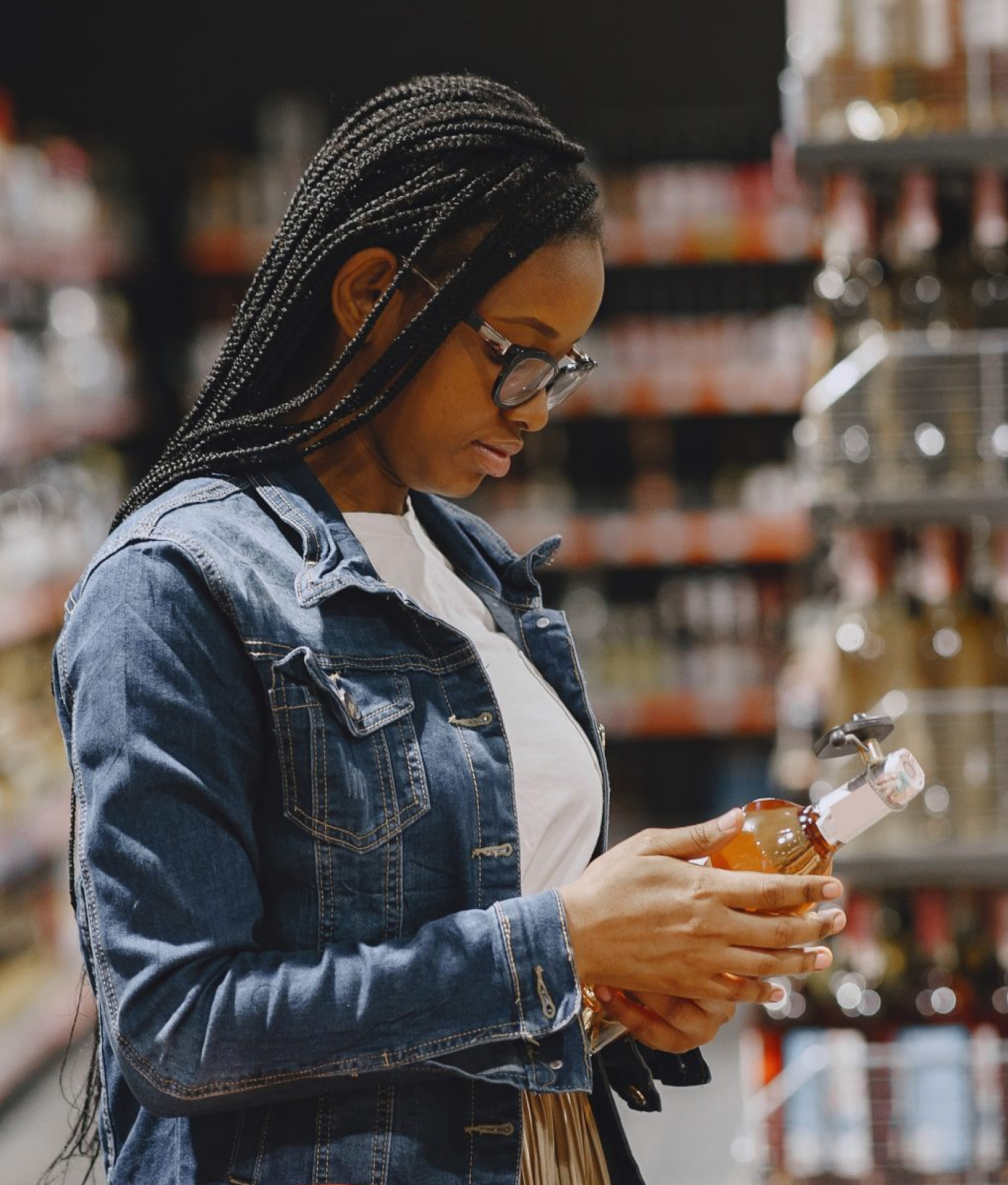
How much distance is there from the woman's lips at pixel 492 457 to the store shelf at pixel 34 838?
9.26 ft

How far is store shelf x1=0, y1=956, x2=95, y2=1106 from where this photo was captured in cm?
399

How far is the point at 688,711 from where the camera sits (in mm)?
5215

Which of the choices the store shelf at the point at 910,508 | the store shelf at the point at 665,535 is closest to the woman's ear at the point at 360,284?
the store shelf at the point at 910,508

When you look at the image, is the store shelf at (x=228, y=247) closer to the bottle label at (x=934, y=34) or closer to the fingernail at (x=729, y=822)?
the bottle label at (x=934, y=34)

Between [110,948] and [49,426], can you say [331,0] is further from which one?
[110,948]

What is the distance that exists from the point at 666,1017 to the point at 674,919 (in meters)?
0.16

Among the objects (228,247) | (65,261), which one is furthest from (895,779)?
(228,247)

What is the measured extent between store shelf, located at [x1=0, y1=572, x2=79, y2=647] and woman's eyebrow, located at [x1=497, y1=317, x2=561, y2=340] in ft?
10.0

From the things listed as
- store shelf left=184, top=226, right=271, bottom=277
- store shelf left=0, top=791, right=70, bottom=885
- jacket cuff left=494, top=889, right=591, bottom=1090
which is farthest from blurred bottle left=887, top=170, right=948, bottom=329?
store shelf left=184, top=226, right=271, bottom=277

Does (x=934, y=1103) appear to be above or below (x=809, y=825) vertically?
below

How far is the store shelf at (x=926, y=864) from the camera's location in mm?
2455

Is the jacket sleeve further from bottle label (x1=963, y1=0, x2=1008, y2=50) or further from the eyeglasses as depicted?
bottle label (x1=963, y1=0, x2=1008, y2=50)

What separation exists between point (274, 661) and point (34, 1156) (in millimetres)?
3192

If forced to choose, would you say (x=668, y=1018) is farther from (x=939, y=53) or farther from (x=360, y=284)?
(x=939, y=53)
